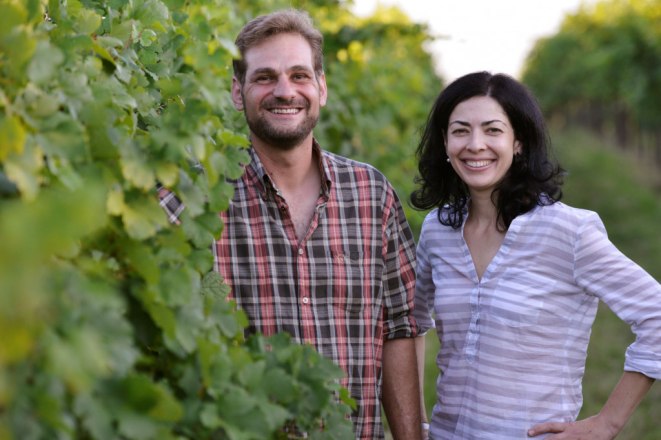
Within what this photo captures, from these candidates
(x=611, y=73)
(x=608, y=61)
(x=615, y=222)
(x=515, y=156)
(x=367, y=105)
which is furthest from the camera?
(x=611, y=73)

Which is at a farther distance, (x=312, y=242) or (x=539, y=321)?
(x=312, y=242)

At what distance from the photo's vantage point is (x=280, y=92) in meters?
2.77

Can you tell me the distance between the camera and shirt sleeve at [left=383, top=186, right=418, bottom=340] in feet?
9.43

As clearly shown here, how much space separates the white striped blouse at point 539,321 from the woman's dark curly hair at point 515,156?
0.10 m

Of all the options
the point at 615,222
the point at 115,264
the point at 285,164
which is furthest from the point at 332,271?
the point at 615,222

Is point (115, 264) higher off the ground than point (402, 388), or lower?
higher

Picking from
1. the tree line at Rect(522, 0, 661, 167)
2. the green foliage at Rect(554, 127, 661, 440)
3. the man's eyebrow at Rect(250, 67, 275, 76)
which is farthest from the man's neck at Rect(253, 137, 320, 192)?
the tree line at Rect(522, 0, 661, 167)

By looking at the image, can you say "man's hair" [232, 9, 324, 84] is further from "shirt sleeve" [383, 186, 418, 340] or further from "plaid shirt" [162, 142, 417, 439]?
"shirt sleeve" [383, 186, 418, 340]

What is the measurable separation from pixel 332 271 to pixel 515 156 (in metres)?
0.77

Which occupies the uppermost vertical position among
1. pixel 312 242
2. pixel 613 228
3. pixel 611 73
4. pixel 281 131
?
pixel 611 73

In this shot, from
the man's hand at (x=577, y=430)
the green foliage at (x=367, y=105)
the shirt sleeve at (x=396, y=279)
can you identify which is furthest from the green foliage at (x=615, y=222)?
the green foliage at (x=367, y=105)

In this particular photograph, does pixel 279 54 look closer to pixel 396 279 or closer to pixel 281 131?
pixel 281 131

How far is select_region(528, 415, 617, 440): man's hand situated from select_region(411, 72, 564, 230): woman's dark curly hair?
0.63m

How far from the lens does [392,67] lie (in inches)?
366
